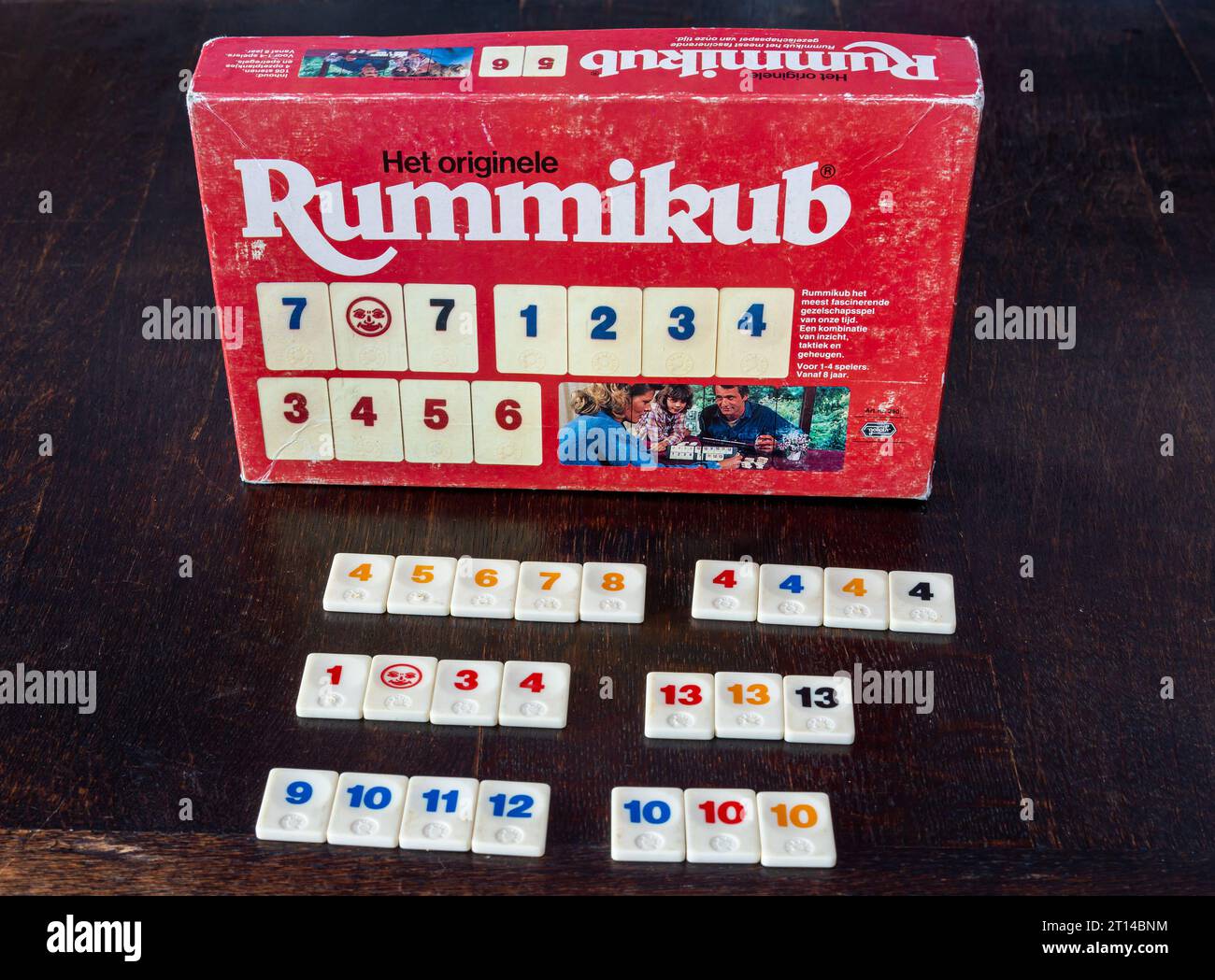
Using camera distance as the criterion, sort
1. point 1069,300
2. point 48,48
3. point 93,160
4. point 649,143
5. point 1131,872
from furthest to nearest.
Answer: point 48,48 → point 93,160 → point 1069,300 → point 649,143 → point 1131,872

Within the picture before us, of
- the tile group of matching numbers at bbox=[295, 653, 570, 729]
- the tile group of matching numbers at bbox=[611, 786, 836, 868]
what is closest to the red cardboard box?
the tile group of matching numbers at bbox=[295, 653, 570, 729]

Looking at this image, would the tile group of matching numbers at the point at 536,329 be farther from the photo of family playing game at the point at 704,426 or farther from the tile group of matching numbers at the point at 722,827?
the tile group of matching numbers at the point at 722,827

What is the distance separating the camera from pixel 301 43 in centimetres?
108

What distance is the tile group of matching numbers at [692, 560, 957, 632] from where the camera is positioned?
1.10 meters

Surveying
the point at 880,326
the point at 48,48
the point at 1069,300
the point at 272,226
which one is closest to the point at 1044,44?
the point at 1069,300

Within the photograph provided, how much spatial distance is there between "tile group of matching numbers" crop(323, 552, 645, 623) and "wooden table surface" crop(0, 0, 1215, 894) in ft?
0.05

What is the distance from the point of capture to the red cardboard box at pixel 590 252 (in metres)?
1.03

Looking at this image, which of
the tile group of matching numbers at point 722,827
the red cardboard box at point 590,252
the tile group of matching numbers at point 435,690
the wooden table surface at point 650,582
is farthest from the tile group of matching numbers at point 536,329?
the tile group of matching numbers at point 722,827

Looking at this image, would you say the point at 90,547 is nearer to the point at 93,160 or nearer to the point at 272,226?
the point at 272,226

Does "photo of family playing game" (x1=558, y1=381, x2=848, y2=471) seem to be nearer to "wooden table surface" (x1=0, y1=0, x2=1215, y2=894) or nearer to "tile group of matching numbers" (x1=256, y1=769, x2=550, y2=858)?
"wooden table surface" (x1=0, y1=0, x2=1215, y2=894)

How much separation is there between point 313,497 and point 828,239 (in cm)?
47

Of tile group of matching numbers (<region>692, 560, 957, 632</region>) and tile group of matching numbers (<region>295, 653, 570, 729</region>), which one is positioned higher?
tile group of matching numbers (<region>692, 560, 957, 632</region>)

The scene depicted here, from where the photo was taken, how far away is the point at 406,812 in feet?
3.14

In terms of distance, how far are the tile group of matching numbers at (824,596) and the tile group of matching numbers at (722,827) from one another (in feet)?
0.56
